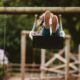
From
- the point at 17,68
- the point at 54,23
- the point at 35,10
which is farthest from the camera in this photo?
the point at 17,68

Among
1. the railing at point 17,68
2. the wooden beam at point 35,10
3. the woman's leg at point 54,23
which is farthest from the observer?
the railing at point 17,68

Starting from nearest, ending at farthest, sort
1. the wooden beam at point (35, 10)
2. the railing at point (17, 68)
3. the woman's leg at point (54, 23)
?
the woman's leg at point (54, 23), the wooden beam at point (35, 10), the railing at point (17, 68)

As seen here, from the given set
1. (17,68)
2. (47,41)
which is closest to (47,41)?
(47,41)

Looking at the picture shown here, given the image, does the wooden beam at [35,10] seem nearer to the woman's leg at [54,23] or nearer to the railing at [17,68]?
the woman's leg at [54,23]

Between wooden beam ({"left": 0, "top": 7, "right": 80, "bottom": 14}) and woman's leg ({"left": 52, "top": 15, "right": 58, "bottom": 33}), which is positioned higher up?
wooden beam ({"left": 0, "top": 7, "right": 80, "bottom": 14})

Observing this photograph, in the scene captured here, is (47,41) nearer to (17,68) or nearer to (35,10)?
(35,10)

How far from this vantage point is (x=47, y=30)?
23.6 feet

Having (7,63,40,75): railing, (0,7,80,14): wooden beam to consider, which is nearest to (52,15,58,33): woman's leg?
(0,7,80,14): wooden beam

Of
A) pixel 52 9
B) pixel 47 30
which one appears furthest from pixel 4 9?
pixel 47 30

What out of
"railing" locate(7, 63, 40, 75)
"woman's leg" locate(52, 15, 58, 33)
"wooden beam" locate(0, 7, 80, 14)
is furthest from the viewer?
"railing" locate(7, 63, 40, 75)

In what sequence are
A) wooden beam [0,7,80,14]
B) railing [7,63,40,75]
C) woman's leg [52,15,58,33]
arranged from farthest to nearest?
railing [7,63,40,75]
wooden beam [0,7,80,14]
woman's leg [52,15,58,33]

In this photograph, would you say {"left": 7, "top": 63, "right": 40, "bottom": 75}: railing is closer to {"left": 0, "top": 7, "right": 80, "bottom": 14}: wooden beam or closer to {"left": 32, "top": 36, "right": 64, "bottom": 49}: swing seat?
{"left": 0, "top": 7, "right": 80, "bottom": 14}: wooden beam

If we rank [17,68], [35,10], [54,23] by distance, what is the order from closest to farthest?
[54,23] < [35,10] < [17,68]

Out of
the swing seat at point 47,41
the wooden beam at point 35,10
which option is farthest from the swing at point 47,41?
the wooden beam at point 35,10
